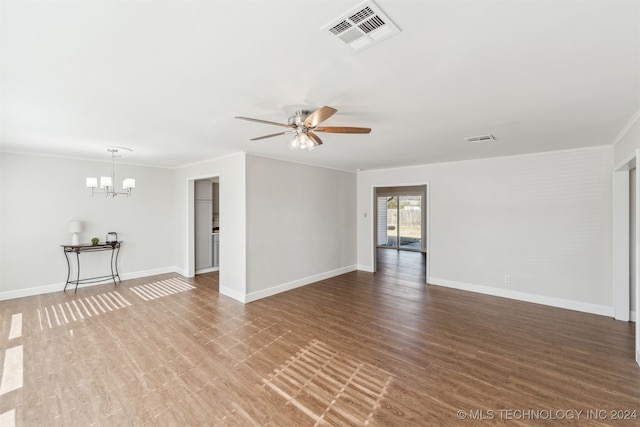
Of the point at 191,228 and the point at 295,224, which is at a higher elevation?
the point at 295,224

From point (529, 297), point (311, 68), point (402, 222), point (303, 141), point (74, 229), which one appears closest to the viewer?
point (311, 68)

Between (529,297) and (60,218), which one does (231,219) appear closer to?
(60,218)

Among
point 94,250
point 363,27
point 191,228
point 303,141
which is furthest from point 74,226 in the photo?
point 363,27

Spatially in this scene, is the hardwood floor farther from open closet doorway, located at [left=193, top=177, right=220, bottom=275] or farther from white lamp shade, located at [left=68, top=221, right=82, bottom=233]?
open closet doorway, located at [left=193, top=177, right=220, bottom=275]

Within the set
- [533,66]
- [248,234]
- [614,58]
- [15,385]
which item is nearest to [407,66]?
[533,66]

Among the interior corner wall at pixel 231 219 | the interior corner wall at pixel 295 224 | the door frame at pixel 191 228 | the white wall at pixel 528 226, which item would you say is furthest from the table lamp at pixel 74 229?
the white wall at pixel 528 226

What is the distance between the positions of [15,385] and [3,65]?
2596 mm

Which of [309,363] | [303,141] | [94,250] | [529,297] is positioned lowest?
[309,363]

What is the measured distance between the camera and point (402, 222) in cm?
1073

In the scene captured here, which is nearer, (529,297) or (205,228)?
(529,297)

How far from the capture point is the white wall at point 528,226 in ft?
13.2

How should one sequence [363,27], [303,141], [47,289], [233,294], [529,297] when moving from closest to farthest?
[363,27] → [303,141] → [529,297] → [233,294] → [47,289]

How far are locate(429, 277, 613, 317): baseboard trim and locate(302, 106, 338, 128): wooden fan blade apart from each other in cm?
456

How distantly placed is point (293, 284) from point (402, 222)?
22.1ft
